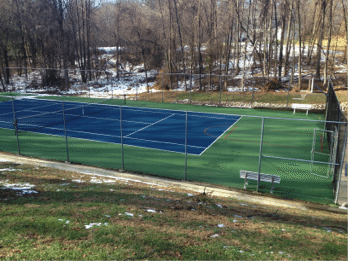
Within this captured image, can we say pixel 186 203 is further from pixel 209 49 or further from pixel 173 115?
pixel 209 49

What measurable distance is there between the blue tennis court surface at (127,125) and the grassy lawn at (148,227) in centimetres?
739

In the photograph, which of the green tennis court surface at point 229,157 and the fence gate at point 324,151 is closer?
the green tennis court surface at point 229,157

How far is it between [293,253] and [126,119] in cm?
1946

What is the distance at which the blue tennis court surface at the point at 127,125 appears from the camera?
1792 cm

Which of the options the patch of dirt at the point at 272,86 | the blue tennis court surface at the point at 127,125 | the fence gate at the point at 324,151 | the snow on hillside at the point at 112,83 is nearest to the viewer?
the fence gate at the point at 324,151

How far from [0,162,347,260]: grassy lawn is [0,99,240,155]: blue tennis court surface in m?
7.39

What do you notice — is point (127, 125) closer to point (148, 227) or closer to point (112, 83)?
point (148, 227)

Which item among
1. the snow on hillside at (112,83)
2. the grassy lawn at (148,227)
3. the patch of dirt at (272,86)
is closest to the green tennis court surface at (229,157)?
the grassy lawn at (148,227)

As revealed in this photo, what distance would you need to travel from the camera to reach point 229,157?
15.1 metres

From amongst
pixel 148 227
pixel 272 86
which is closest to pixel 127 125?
pixel 148 227

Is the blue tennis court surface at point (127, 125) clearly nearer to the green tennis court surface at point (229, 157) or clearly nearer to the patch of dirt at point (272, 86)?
the green tennis court surface at point (229, 157)

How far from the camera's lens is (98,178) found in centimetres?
1141

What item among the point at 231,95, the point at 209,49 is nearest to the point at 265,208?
the point at 231,95

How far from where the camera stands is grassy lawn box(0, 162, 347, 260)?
5.63 meters
